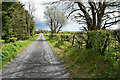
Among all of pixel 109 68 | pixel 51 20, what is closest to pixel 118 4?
pixel 109 68

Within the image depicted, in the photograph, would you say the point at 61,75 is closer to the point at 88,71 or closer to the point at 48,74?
the point at 48,74

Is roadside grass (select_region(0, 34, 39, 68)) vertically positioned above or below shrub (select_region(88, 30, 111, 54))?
below

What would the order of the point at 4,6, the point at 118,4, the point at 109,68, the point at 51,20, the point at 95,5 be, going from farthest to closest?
the point at 51,20, the point at 4,6, the point at 95,5, the point at 118,4, the point at 109,68

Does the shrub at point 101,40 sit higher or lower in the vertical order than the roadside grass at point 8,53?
higher

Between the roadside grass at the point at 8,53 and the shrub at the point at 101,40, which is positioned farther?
the roadside grass at the point at 8,53

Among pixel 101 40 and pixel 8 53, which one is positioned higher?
pixel 101 40

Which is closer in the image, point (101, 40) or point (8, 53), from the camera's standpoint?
point (101, 40)

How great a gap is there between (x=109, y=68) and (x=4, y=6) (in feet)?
57.3

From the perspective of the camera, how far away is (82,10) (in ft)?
25.8

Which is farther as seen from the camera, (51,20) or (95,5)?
(51,20)

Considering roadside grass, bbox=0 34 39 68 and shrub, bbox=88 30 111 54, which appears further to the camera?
roadside grass, bbox=0 34 39 68

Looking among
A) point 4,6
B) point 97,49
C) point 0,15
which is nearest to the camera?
point 97,49

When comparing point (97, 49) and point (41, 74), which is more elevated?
point (97, 49)

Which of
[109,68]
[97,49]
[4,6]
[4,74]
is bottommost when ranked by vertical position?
[4,74]
